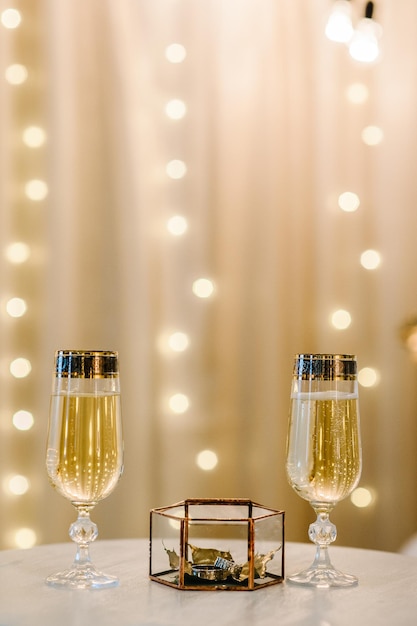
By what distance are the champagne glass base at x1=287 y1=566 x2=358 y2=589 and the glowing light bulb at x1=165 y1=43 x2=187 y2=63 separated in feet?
4.57

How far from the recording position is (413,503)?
1974 mm

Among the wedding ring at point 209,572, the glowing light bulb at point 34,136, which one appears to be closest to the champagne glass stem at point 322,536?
the wedding ring at point 209,572

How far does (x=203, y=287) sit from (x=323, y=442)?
3.49ft

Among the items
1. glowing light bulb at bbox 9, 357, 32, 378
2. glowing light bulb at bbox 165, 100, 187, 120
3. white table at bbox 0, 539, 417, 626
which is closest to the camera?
white table at bbox 0, 539, 417, 626

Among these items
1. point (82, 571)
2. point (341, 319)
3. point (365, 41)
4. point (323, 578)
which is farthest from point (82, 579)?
point (341, 319)

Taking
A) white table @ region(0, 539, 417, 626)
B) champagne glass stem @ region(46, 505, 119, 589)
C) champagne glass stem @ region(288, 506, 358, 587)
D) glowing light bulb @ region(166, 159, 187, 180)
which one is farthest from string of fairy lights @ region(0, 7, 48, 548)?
champagne glass stem @ region(288, 506, 358, 587)

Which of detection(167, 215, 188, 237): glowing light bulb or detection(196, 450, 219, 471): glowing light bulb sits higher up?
detection(167, 215, 188, 237): glowing light bulb

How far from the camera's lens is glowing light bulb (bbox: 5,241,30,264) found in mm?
1920

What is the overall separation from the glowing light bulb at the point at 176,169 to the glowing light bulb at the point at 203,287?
0.26 m

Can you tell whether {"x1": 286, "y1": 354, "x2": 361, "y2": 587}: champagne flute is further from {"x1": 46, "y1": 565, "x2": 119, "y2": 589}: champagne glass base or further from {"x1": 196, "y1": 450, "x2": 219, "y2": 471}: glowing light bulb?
{"x1": 196, "y1": 450, "x2": 219, "y2": 471}: glowing light bulb

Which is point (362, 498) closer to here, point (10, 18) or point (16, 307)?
point (16, 307)

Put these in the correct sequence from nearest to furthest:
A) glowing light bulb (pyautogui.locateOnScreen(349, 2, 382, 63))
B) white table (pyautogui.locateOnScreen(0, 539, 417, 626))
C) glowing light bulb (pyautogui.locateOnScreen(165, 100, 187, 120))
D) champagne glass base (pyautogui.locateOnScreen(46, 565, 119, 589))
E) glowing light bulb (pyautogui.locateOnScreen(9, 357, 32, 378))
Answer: white table (pyautogui.locateOnScreen(0, 539, 417, 626)) → champagne glass base (pyautogui.locateOnScreen(46, 565, 119, 589)) → glowing light bulb (pyautogui.locateOnScreen(349, 2, 382, 63)) → glowing light bulb (pyautogui.locateOnScreen(9, 357, 32, 378)) → glowing light bulb (pyautogui.locateOnScreen(165, 100, 187, 120))

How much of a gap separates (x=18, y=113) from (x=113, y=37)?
29 centimetres

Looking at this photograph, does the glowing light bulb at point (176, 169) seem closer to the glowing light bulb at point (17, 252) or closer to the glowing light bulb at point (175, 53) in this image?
the glowing light bulb at point (175, 53)
